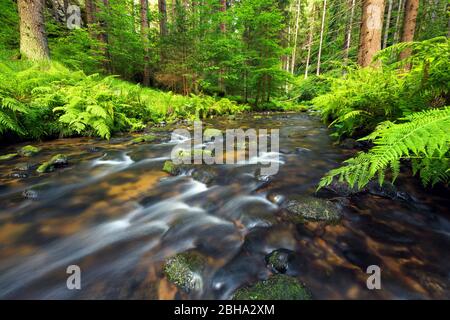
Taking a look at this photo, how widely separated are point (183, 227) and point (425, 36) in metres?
17.8

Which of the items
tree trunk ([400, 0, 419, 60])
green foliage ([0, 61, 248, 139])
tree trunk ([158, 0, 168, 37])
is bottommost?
green foliage ([0, 61, 248, 139])

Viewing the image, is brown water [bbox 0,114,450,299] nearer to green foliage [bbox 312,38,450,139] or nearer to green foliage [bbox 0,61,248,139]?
green foliage [bbox 312,38,450,139]

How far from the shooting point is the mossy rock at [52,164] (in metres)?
3.58

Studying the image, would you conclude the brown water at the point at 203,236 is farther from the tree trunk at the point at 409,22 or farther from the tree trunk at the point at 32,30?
the tree trunk at the point at 409,22

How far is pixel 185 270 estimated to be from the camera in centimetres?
175

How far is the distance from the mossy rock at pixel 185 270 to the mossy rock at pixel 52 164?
284cm

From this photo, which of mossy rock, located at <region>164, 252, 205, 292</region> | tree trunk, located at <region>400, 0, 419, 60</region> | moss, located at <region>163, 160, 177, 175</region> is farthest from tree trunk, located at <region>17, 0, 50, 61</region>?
tree trunk, located at <region>400, 0, 419, 60</region>

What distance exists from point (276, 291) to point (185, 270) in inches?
24.9

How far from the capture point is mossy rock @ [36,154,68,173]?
3.58 metres

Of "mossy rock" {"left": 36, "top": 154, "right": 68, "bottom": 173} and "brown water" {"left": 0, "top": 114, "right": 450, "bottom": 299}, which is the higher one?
"mossy rock" {"left": 36, "top": 154, "right": 68, "bottom": 173}

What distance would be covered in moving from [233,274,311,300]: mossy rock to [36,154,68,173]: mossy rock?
340 cm

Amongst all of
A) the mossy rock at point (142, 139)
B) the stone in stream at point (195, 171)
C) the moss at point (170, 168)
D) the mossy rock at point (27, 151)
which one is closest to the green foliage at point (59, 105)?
the mossy rock at point (27, 151)

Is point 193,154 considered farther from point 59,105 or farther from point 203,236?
point 59,105

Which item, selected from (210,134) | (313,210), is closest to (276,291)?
(313,210)
